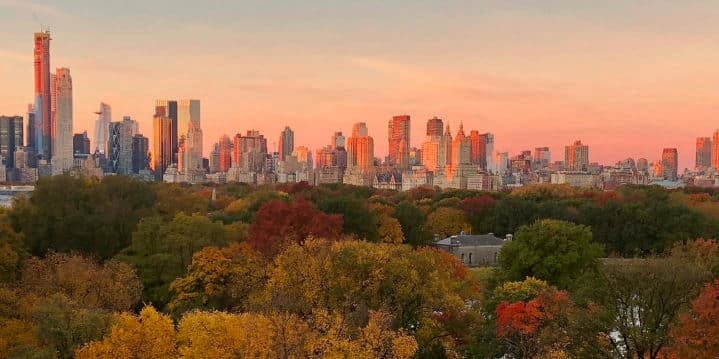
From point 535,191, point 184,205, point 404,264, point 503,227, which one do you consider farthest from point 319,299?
point 535,191

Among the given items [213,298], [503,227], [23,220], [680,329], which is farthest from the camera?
[503,227]

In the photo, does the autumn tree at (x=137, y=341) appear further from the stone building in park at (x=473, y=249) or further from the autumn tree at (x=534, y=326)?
the stone building in park at (x=473, y=249)

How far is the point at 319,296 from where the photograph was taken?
27922 mm

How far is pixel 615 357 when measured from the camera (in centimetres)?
2355

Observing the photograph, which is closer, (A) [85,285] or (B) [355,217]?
(A) [85,285]

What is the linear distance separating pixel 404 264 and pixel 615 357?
8381 mm

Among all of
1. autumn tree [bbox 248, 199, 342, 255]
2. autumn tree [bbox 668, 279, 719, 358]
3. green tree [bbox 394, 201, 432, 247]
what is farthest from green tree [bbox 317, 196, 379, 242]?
autumn tree [bbox 668, 279, 719, 358]

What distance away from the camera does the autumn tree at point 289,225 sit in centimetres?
4256

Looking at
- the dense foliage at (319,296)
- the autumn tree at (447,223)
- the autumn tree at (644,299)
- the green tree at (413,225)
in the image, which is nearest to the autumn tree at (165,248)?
the dense foliage at (319,296)

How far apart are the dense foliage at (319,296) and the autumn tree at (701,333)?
42 mm

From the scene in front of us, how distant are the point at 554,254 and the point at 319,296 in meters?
14.4

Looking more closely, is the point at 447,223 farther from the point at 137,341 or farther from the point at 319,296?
the point at 137,341

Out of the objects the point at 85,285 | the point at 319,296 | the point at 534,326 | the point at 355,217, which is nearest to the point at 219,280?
the point at 85,285

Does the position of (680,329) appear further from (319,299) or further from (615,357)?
(319,299)
